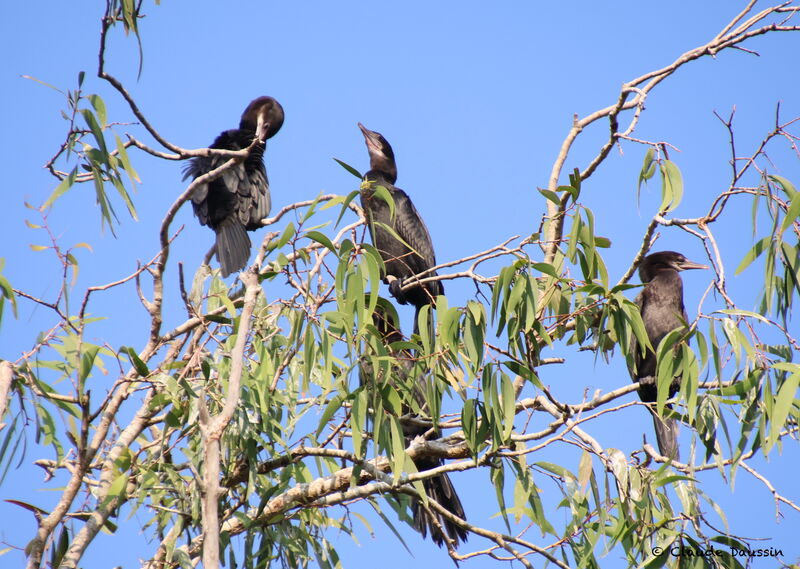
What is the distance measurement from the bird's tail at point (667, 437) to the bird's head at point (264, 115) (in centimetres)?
394

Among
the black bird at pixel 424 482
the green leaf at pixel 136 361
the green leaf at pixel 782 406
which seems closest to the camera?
the green leaf at pixel 782 406

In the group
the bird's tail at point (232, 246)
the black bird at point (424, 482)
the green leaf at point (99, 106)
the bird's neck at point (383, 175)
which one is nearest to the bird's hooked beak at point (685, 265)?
the bird's neck at point (383, 175)

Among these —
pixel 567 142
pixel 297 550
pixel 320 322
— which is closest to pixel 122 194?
pixel 320 322

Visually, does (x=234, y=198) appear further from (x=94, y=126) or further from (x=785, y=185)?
(x=785, y=185)

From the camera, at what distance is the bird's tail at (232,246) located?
19.5 ft

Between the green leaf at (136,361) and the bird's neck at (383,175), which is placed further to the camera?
the bird's neck at (383,175)

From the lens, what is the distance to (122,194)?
10.5ft

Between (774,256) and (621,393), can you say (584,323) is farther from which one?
(774,256)

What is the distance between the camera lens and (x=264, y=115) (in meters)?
7.07

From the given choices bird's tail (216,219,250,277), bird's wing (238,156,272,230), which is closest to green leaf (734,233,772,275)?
bird's tail (216,219,250,277)

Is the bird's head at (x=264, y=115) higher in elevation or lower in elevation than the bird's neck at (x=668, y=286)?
higher

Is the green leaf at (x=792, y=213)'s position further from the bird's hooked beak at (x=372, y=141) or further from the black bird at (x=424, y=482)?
the bird's hooked beak at (x=372, y=141)

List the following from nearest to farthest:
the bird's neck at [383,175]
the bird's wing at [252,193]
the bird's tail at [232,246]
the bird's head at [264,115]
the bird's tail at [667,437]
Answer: the bird's tail at [667,437] < the bird's neck at [383,175] < the bird's tail at [232,246] < the bird's wing at [252,193] < the bird's head at [264,115]

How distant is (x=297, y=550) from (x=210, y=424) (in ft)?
4.17
